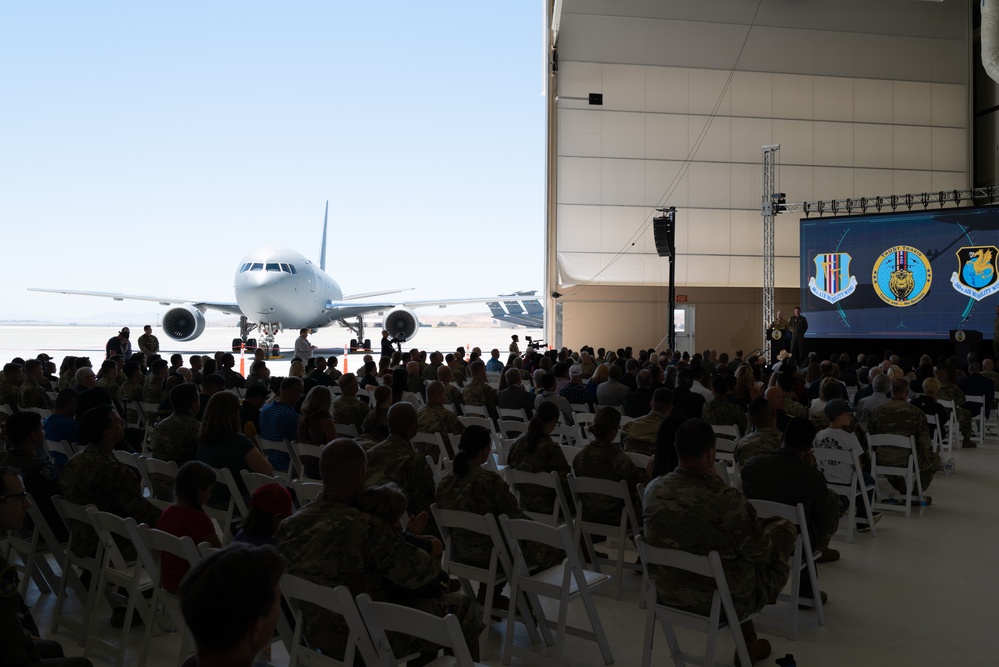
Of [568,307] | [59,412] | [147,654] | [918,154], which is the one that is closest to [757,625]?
[147,654]

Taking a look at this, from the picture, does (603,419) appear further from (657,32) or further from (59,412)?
(657,32)

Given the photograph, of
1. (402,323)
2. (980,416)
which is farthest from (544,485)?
(402,323)

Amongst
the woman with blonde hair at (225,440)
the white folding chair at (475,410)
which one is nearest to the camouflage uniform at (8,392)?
the white folding chair at (475,410)

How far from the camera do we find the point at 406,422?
433cm

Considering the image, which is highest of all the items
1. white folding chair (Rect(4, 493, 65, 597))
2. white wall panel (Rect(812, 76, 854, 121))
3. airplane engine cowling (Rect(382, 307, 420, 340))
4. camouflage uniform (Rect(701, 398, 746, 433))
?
white wall panel (Rect(812, 76, 854, 121))

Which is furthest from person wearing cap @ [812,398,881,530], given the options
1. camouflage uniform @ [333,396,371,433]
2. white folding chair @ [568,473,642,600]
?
camouflage uniform @ [333,396,371,433]

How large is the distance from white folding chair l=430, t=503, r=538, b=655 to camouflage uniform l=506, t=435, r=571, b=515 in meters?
0.88

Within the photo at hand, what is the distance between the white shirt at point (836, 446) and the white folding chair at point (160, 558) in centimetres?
432

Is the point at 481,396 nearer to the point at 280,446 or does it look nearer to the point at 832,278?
the point at 280,446

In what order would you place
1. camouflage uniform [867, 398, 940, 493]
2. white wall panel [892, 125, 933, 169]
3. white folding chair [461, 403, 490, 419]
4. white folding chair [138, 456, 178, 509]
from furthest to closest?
white wall panel [892, 125, 933, 169] < white folding chair [461, 403, 490, 419] < camouflage uniform [867, 398, 940, 493] < white folding chair [138, 456, 178, 509]

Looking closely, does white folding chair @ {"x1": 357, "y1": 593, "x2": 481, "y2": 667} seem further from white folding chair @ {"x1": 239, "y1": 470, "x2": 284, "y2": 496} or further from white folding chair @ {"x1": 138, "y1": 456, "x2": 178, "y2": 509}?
white folding chair @ {"x1": 138, "y1": 456, "x2": 178, "y2": 509}

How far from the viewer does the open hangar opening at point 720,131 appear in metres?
21.8

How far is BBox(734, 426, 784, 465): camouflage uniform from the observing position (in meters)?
4.98

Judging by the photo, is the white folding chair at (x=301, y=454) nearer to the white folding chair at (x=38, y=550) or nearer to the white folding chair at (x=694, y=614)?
the white folding chair at (x=38, y=550)
